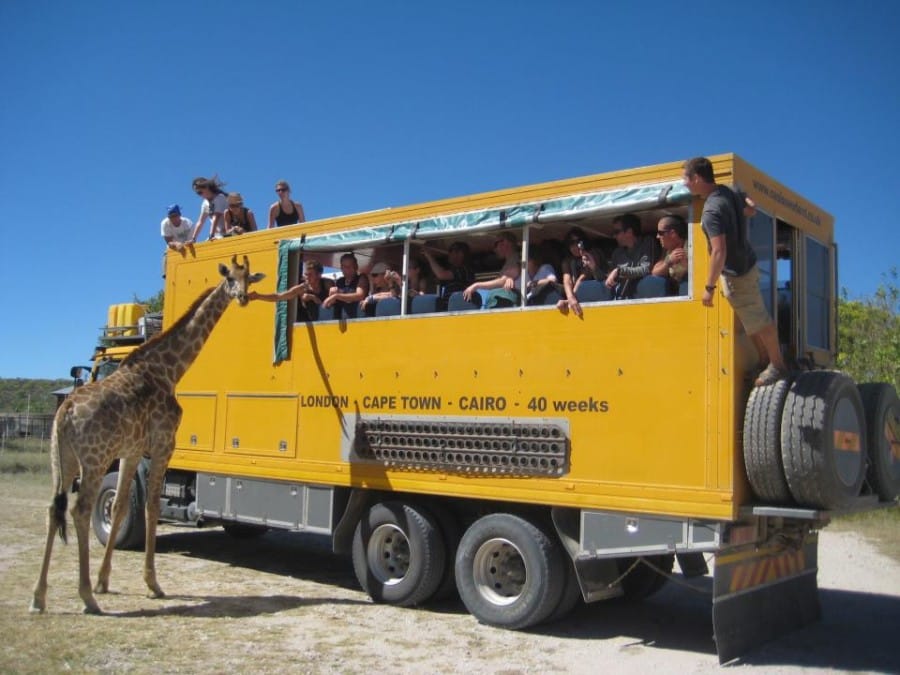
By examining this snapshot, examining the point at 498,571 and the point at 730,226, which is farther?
the point at 498,571

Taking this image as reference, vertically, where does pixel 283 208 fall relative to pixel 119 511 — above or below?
above

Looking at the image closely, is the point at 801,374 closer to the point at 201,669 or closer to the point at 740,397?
the point at 740,397

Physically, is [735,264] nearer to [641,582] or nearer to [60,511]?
[641,582]

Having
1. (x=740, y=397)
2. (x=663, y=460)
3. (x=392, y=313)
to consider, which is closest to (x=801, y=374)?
(x=740, y=397)

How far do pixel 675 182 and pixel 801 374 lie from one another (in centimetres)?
179

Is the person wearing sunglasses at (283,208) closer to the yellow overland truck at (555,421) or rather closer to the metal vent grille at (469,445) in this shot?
the yellow overland truck at (555,421)

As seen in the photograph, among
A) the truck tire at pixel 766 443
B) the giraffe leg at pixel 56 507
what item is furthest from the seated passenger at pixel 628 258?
the giraffe leg at pixel 56 507

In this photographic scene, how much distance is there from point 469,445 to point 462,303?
1.39m

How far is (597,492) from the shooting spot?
6.94m

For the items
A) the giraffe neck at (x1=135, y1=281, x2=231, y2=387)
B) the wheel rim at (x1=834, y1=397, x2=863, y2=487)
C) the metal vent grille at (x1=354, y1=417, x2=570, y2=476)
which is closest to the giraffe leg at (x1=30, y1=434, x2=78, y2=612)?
the giraffe neck at (x1=135, y1=281, x2=231, y2=387)

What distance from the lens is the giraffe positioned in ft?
25.8

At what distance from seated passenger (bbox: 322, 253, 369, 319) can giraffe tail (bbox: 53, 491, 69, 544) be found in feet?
10.6

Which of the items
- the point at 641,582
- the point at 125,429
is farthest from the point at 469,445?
the point at 125,429

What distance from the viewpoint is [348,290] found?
30.5 feet
